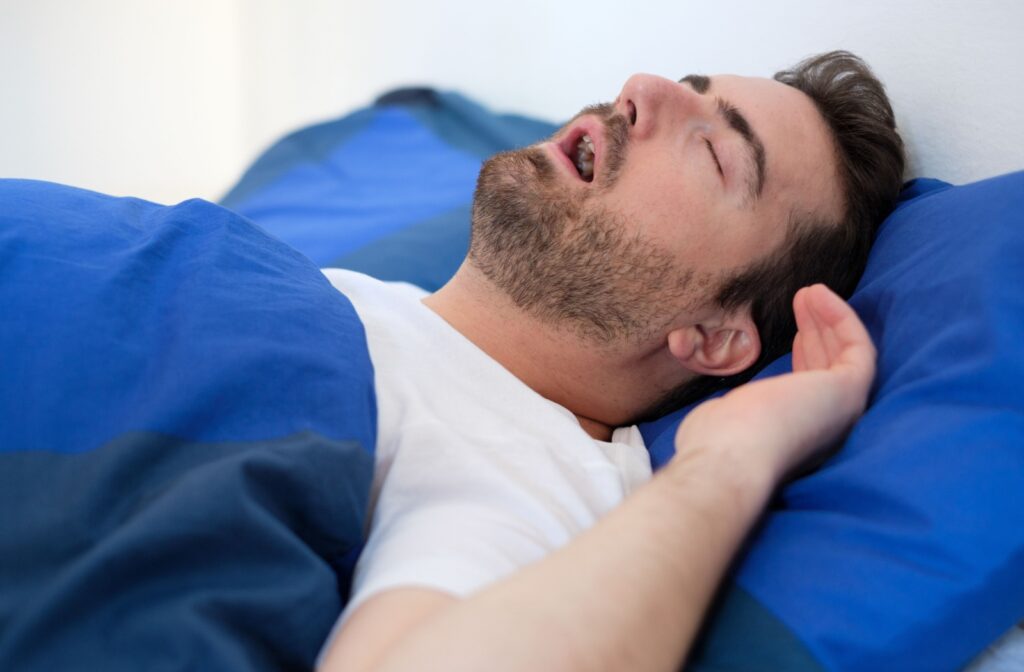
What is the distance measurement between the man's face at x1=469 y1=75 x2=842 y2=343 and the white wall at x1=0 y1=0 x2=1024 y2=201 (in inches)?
7.0

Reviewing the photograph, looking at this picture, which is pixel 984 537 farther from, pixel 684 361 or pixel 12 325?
pixel 12 325

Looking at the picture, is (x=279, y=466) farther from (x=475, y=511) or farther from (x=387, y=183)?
(x=387, y=183)

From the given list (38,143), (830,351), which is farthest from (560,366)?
(38,143)

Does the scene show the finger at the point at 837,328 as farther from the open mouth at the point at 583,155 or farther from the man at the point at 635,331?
the open mouth at the point at 583,155

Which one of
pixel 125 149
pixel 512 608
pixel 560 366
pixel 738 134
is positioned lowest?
pixel 125 149

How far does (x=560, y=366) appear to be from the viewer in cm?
121

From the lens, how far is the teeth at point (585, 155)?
130cm

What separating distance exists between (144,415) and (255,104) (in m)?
2.71

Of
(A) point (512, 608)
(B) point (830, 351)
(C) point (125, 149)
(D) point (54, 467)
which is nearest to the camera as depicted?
(A) point (512, 608)

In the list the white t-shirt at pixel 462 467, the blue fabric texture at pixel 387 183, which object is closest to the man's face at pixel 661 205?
the white t-shirt at pixel 462 467

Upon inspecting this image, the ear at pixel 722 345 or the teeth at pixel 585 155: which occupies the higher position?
the teeth at pixel 585 155

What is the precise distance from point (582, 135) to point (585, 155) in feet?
0.09

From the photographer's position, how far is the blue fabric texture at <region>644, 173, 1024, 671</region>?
72cm

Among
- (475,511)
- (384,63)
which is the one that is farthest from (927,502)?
(384,63)
